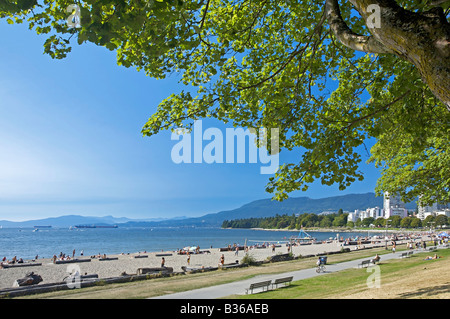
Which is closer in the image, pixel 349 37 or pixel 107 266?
pixel 349 37

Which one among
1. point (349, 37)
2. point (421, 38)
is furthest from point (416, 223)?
point (421, 38)

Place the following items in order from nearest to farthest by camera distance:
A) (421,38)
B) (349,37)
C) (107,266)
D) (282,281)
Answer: (421,38) < (349,37) < (282,281) < (107,266)

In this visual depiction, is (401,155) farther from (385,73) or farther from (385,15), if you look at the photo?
(385,15)

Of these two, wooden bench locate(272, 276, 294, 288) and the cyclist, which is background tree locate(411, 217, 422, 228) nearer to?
the cyclist

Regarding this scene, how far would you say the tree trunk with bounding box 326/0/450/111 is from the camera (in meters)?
2.87

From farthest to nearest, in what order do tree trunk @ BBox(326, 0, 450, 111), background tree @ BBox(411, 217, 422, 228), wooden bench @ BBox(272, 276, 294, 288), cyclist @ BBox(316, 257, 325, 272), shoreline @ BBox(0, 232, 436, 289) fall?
background tree @ BBox(411, 217, 422, 228), shoreline @ BBox(0, 232, 436, 289), cyclist @ BBox(316, 257, 325, 272), wooden bench @ BBox(272, 276, 294, 288), tree trunk @ BBox(326, 0, 450, 111)

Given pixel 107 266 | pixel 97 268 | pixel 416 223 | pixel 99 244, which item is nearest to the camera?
pixel 97 268

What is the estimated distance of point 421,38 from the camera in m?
2.97

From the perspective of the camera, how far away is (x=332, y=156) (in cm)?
705

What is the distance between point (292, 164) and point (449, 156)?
8.45 meters

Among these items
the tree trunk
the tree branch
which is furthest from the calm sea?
the tree trunk

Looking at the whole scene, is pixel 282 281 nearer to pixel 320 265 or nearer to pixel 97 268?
pixel 320 265
